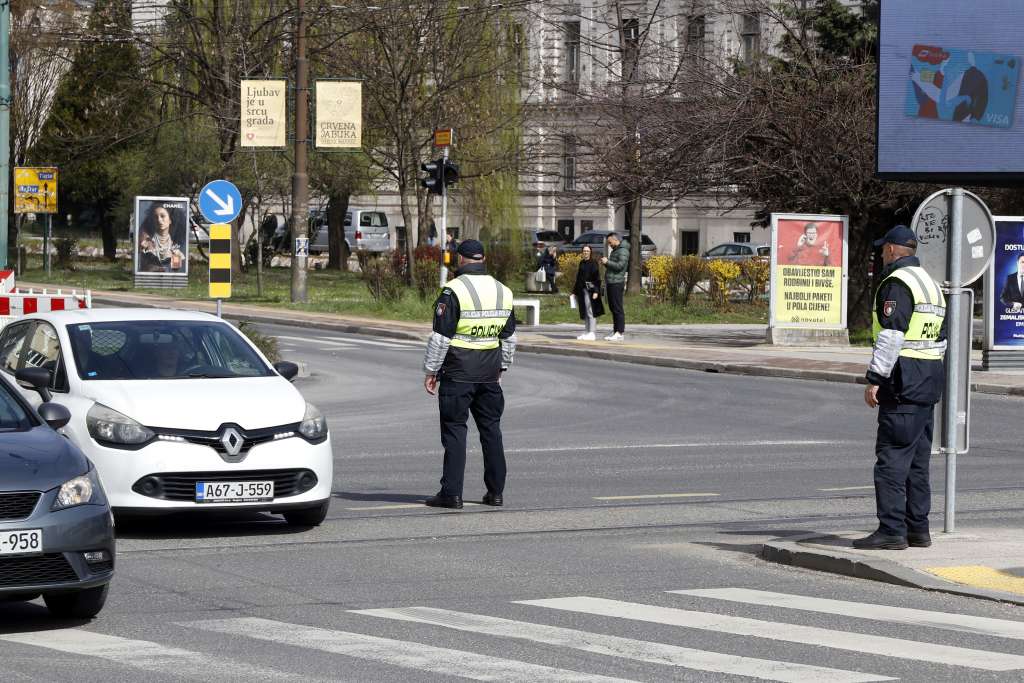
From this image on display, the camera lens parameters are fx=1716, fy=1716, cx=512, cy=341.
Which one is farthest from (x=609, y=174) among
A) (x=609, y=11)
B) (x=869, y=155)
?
(x=609, y=11)

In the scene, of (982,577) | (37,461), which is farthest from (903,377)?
(37,461)

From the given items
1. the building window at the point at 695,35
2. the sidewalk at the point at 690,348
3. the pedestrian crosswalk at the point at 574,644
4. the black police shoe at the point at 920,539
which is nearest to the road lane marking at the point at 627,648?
the pedestrian crosswalk at the point at 574,644

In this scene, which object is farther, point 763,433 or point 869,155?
point 869,155

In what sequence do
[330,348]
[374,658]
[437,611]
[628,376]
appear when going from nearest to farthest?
[374,658] → [437,611] → [628,376] → [330,348]

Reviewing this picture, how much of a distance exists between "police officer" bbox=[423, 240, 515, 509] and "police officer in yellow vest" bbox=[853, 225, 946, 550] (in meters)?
3.20

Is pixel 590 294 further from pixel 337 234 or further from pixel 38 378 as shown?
pixel 337 234

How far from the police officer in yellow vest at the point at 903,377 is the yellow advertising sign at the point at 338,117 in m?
29.3

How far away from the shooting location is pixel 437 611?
27.8ft

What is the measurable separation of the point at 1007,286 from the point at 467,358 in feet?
52.5

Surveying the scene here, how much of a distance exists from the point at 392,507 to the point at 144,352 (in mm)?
2150

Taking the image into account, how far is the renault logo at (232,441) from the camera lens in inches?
417

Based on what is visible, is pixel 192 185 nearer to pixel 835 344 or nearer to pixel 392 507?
pixel 835 344

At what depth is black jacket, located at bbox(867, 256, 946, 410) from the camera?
32.0 ft

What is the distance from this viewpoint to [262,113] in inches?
1532
